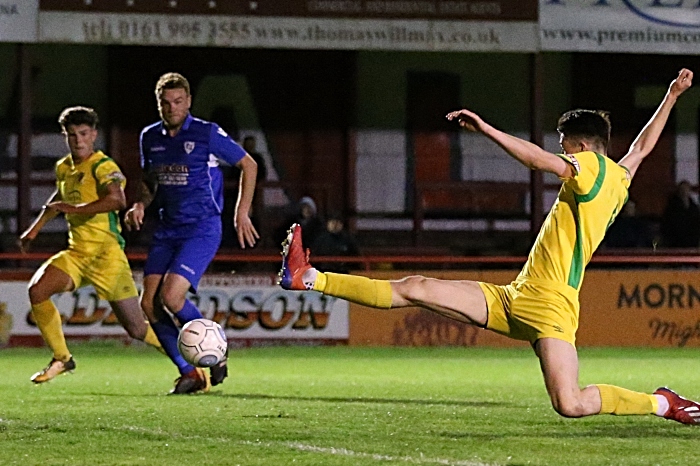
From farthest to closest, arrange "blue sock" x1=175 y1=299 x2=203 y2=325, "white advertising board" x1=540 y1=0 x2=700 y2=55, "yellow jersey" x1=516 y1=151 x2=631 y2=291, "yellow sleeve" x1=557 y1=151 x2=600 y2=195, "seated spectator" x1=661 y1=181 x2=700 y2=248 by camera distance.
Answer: "seated spectator" x1=661 y1=181 x2=700 y2=248
"white advertising board" x1=540 y1=0 x2=700 y2=55
"blue sock" x1=175 y1=299 x2=203 y2=325
"yellow jersey" x1=516 y1=151 x2=631 y2=291
"yellow sleeve" x1=557 y1=151 x2=600 y2=195

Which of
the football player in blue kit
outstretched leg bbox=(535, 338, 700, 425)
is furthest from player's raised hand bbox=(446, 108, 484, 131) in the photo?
the football player in blue kit

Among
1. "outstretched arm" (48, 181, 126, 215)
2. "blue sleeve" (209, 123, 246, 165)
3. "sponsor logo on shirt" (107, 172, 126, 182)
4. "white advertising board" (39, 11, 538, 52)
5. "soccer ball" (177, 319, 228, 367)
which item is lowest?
"soccer ball" (177, 319, 228, 367)

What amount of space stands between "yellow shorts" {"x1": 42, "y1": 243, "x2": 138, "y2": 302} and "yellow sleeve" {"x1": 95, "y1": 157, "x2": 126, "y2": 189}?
2.29 ft

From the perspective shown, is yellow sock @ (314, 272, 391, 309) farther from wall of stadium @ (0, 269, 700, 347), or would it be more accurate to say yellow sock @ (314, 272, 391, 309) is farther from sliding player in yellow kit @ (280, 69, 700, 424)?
wall of stadium @ (0, 269, 700, 347)

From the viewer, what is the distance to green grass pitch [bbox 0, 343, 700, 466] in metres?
7.32

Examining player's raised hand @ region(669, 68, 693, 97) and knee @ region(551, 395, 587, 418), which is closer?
knee @ region(551, 395, 587, 418)

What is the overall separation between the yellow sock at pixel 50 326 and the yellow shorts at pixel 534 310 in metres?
4.40

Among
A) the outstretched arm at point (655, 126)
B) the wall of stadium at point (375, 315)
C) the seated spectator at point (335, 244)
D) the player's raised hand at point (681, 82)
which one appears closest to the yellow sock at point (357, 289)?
the outstretched arm at point (655, 126)

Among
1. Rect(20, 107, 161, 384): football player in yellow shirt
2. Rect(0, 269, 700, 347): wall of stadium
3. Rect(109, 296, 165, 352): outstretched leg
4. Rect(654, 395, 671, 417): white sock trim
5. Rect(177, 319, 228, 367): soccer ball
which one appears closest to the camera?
Rect(654, 395, 671, 417): white sock trim

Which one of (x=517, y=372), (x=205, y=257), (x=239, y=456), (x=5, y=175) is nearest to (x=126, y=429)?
(x=239, y=456)

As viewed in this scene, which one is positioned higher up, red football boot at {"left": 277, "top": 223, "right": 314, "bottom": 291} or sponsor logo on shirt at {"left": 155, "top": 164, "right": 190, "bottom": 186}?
sponsor logo on shirt at {"left": 155, "top": 164, "right": 190, "bottom": 186}

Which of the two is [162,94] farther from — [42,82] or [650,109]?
[650,109]

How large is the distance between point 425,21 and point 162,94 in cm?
926

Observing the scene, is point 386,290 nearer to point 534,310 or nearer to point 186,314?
point 534,310
